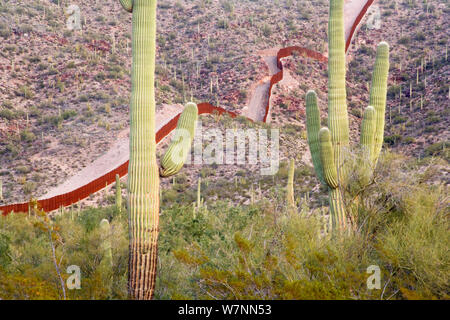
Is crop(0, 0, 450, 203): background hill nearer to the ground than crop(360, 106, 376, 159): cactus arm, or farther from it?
farther from it

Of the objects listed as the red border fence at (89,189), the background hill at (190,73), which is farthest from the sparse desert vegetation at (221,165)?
the red border fence at (89,189)

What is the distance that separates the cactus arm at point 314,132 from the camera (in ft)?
37.5

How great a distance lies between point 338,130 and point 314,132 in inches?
27.3

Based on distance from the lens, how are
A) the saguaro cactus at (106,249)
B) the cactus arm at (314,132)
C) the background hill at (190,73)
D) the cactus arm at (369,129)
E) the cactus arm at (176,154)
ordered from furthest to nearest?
the background hill at (190,73)
the cactus arm at (314,132)
the cactus arm at (369,129)
the saguaro cactus at (106,249)
the cactus arm at (176,154)

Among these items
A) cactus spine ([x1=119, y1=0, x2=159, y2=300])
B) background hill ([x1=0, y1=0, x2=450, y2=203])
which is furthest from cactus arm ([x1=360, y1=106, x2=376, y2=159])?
background hill ([x1=0, y1=0, x2=450, y2=203])

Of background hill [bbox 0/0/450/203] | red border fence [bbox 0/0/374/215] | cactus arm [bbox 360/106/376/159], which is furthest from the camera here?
background hill [bbox 0/0/450/203]

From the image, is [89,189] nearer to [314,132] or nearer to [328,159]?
[314,132]

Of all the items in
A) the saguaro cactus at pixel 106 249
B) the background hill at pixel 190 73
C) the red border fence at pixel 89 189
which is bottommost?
the saguaro cactus at pixel 106 249

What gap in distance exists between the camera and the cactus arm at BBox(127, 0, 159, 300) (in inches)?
344

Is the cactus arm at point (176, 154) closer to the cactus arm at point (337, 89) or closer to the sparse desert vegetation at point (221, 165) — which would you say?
the sparse desert vegetation at point (221, 165)

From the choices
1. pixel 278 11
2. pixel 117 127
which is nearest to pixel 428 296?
pixel 117 127

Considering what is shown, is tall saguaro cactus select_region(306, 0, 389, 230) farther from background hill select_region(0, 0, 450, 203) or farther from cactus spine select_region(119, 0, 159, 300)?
background hill select_region(0, 0, 450, 203)

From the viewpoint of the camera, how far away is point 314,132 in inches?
470

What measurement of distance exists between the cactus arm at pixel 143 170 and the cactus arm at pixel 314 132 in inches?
146
